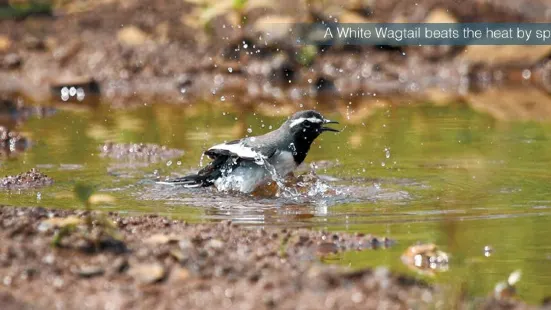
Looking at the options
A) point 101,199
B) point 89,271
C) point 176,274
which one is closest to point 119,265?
point 89,271

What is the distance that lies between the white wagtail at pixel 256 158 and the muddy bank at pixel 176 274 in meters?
2.75

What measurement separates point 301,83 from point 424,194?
8814 millimetres

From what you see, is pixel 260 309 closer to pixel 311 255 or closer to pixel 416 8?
pixel 311 255

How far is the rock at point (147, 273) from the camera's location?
18.4 ft

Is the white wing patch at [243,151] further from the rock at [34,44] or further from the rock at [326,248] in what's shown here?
the rock at [34,44]

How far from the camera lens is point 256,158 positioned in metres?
9.78

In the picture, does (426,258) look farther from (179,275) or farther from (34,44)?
(34,44)

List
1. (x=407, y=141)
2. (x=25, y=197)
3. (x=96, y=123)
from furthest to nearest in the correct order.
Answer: (x=96, y=123), (x=407, y=141), (x=25, y=197)

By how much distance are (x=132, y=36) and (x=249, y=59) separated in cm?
236

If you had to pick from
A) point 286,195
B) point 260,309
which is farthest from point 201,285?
point 286,195

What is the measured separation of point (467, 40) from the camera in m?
19.1
